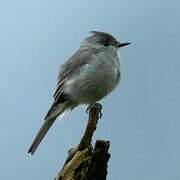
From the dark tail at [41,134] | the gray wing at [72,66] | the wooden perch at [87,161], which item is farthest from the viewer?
the gray wing at [72,66]

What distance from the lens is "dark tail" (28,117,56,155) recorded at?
31.7ft

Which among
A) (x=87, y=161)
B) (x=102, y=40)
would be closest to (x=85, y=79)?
(x=102, y=40)

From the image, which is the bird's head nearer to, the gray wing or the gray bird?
the gray bird

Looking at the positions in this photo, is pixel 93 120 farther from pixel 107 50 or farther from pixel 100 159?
pixel 107 50

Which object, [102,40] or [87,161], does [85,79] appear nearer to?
[102,40]

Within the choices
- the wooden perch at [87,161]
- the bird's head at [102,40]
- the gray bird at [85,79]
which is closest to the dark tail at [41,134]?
the gray bird at [85,79]

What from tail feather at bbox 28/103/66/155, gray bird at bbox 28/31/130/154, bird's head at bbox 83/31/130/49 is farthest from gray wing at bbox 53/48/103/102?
bird's head at bbox 83/31/130/49

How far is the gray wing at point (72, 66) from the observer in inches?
397

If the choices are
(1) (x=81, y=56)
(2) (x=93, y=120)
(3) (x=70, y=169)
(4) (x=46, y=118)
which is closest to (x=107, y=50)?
(1) (x=81, y=56)

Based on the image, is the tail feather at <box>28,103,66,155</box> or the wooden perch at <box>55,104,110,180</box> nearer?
the wooden perch at <box>55,104,110,180</box>

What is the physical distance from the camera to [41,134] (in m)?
10.1

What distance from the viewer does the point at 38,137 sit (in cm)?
1005

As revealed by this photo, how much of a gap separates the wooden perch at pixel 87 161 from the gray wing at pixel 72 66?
2.57 m

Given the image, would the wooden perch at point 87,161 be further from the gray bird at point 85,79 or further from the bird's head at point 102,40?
the bird's head at point 102,40
